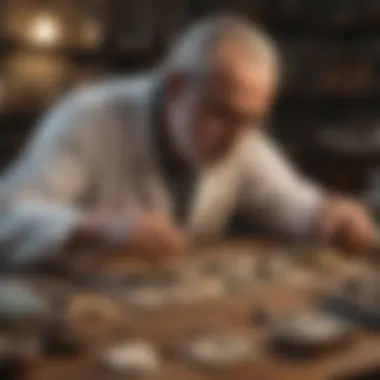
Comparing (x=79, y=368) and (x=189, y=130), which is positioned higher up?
(x=189, y=130)

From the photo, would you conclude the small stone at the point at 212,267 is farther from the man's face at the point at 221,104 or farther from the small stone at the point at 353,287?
the man's face at the point at 221,104

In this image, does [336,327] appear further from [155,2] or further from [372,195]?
[155,2]

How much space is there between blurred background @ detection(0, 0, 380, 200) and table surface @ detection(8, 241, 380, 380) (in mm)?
1365

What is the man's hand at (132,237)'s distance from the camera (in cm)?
117

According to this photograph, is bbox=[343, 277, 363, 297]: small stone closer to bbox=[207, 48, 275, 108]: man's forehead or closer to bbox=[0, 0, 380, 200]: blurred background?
bbox=[207, 48, 275, 108]: man's forehead

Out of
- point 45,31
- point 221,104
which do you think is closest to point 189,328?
point 221,104

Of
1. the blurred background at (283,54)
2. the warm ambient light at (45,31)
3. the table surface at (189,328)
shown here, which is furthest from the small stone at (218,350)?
the warm ambient light at (45,31)

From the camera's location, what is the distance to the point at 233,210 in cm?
163

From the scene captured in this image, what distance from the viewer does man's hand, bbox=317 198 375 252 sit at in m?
1.38

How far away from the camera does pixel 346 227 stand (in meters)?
1.39

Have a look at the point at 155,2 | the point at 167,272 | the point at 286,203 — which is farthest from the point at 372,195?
the point at 155,2

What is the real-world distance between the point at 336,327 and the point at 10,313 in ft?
1.11

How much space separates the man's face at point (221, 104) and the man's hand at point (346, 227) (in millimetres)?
192

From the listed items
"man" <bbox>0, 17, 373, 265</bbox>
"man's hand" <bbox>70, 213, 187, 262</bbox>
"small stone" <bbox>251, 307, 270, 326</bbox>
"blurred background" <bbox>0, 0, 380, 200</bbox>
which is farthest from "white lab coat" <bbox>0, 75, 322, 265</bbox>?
"blurred background" <bbox>0, 0, 380, 200</bbox>
